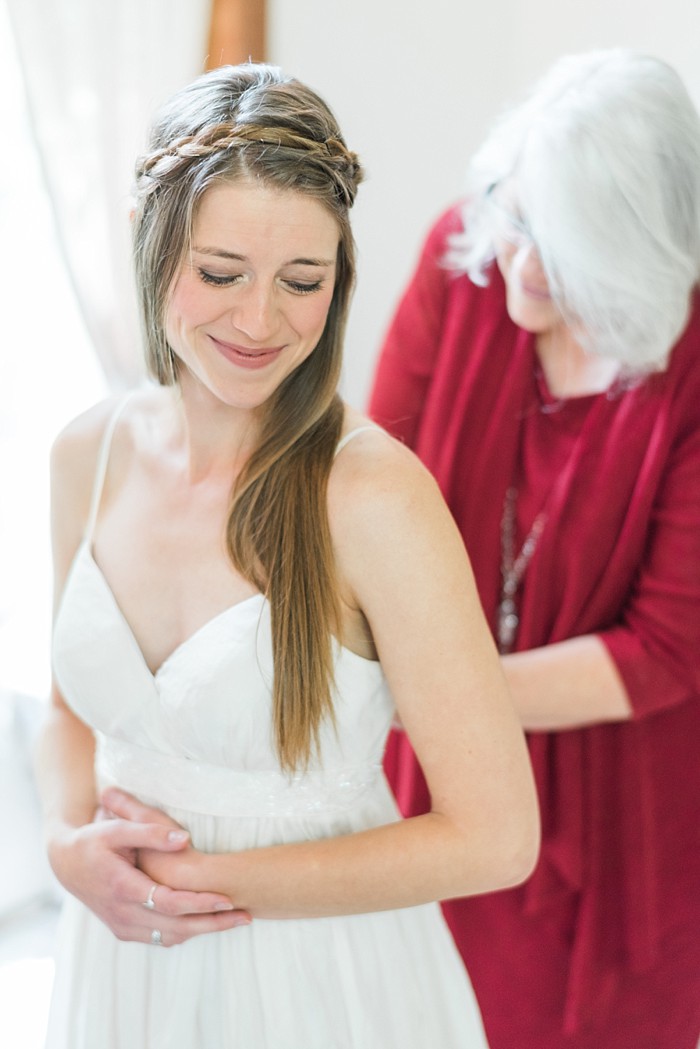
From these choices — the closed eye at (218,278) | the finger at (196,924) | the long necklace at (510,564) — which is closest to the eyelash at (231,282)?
the closed eye at (218,278)

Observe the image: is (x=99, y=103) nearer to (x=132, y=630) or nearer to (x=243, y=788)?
(x=132, y=630)

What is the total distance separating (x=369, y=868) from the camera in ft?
3.59

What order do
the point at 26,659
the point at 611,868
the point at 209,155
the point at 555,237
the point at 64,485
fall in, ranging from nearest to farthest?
1. the point at 209,155
2. the point at 64,485
3. the point at 555,237
4. the point at 611,868
5. the point at 26,659

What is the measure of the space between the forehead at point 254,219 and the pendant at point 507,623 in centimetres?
81

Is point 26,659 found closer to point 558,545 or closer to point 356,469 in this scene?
point 558,545

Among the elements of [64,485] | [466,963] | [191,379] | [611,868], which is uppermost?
[191,379]

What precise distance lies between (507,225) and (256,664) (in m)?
0.73

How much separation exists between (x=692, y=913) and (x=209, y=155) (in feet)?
4.29

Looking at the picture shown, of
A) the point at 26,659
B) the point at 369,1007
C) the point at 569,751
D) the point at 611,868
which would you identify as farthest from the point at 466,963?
the point at 26,659

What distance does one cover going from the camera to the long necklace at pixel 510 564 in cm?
163

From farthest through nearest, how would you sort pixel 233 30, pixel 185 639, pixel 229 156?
pixel 233 30
pixel 185 639
pixel 229 156

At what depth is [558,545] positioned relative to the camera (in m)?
1.60

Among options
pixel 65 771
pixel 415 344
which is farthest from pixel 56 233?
pixel 65 771

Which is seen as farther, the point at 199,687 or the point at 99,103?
the point at 99,103
